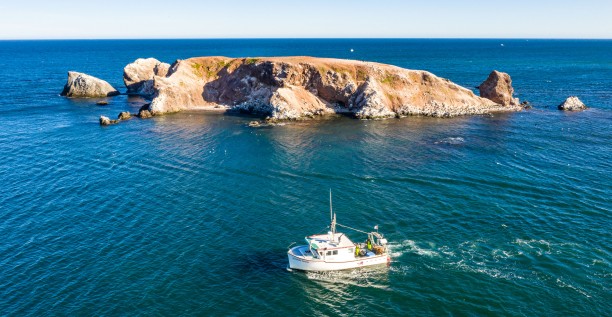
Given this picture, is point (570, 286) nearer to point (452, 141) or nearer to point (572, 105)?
point (452, 141)

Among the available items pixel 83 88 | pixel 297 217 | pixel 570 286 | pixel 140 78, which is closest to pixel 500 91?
pixel 297 217

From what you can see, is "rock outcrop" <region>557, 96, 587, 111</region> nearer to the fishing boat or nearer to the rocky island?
the rocky island

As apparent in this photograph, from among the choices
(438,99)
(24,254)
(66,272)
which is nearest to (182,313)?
(66,272)

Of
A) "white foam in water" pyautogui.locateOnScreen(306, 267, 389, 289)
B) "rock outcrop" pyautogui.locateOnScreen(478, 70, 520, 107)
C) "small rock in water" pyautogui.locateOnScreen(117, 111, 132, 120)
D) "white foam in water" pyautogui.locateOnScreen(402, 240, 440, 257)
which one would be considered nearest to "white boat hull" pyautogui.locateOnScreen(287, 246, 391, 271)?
"white foam in water" pyautogui.locateOnScreen(306, 267, 389, 289)

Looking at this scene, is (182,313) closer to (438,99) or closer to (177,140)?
(177,140)

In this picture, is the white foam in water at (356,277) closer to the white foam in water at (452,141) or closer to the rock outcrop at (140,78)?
the white foam in water at (452,141)
